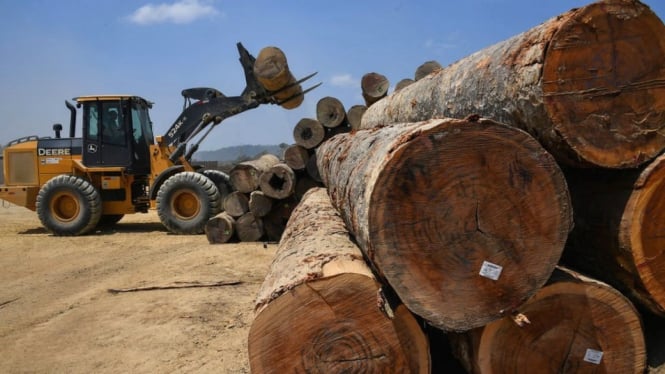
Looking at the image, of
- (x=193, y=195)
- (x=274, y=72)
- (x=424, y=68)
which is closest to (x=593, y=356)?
(x=424, y=68)

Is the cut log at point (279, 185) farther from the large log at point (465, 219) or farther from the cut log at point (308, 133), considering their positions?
the large log at point (465, 219)

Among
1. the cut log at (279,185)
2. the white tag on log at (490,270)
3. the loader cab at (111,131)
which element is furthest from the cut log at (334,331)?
the loader cab at (111,131)

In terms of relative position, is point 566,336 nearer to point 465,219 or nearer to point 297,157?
point 465,219

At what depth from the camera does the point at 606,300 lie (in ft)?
7.95

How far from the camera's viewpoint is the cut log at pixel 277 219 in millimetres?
8828

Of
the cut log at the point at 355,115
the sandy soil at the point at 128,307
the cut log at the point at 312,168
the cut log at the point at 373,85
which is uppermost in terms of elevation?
the cut log at the point at 373,85

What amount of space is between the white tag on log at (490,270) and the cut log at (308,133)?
6.31 m

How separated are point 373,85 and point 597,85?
5909 mm

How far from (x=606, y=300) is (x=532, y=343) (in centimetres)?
39

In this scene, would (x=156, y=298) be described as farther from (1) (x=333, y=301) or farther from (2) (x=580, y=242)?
(2) (x=580, y=242)

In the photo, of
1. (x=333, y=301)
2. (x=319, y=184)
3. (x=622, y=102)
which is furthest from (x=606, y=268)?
(x=319, y=184)

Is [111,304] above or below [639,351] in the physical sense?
below

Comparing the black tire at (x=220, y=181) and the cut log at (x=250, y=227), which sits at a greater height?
the black tire at (x=220, y=181)

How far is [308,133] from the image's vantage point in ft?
27.8
